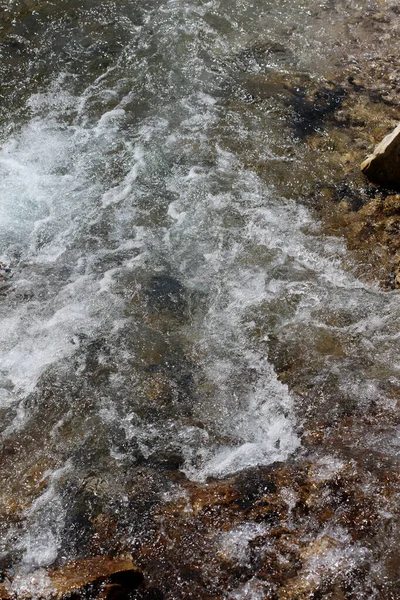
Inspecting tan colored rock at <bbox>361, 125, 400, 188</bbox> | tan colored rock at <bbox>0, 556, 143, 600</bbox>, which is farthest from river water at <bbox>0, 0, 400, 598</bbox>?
tan colored rock at <bbox>361, 125, 400, 188</bbox>

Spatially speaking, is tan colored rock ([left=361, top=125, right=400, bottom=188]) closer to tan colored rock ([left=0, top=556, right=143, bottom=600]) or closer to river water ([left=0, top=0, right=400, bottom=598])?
river water ([left=0, top=0, right=400, bottom=598])

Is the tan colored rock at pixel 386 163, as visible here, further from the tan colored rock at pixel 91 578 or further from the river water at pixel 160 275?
the tan colored rock at pixel 91 578

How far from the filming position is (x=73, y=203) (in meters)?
6.26

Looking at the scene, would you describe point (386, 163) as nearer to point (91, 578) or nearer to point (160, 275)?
point (160, 275)

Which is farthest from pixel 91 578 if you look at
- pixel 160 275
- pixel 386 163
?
pixel 386 163

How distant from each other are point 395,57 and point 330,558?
7.52 metres

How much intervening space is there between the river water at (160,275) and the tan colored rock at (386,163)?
2.53 ft

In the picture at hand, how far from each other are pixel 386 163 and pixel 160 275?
297 cm

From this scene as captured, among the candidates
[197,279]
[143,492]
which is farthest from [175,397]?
[197,279]

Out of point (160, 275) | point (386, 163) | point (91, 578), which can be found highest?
point (386, 163)

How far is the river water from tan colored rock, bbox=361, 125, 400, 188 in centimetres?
77

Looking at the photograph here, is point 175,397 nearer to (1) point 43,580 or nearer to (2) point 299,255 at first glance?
(1) point 43,580

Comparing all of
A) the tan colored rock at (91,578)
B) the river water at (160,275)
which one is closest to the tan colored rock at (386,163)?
the river water at (160,275)

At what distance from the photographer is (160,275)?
5480mm
